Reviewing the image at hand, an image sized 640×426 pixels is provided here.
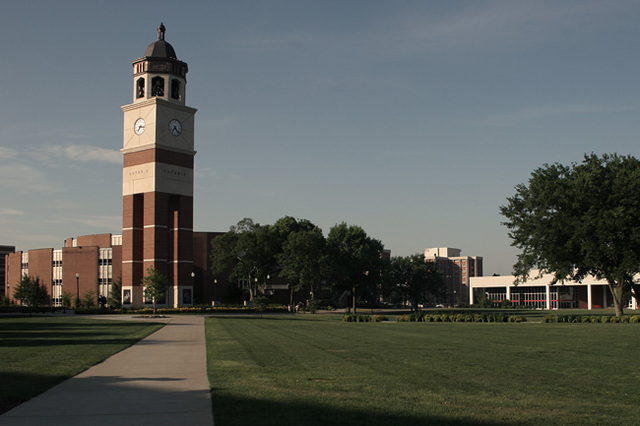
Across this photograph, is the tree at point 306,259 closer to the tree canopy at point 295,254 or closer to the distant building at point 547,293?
the tree canopy at point 295,254

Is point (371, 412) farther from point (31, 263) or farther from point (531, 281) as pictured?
point (531, 281)

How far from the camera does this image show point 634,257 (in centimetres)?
4909

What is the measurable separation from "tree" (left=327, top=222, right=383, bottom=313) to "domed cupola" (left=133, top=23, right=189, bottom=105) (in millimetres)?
30670

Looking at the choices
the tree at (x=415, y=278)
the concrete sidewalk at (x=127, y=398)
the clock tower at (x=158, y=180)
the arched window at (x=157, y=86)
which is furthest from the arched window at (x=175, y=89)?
the concrete sidewalk at (x=127, y=398)

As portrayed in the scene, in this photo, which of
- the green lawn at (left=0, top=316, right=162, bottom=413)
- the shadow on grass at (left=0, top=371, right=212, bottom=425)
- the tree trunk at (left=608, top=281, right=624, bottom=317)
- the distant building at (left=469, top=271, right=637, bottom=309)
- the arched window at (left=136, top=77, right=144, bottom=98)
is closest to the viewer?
the shadow on grass at (left=0, top=371, right=212, bottom=425)

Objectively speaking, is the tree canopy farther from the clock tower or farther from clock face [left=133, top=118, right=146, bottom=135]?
clock face [left=133, top=118, right=146, bottom=135]

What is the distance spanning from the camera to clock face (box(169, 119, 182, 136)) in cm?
8719

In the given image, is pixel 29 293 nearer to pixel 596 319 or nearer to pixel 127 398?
pixel 596 319

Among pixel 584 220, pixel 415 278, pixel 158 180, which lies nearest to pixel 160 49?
pixel 158 180

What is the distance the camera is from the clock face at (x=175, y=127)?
8719 cm

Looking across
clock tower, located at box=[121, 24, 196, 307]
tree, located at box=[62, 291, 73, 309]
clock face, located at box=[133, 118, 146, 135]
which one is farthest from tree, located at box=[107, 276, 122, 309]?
clock face, located at box=[133, 118, 146, 135]

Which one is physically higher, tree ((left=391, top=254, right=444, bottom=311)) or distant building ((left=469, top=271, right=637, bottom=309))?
tree ((left=391, top=254, right=444, bottom=311))

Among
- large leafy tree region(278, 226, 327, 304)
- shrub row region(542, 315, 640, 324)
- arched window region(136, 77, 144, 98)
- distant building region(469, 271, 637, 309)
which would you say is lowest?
distant building region(469, 271, 637, 309)

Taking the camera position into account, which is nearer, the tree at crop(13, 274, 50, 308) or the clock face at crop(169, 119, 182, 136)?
the clock face at crop(169, 119, 182, 136)
